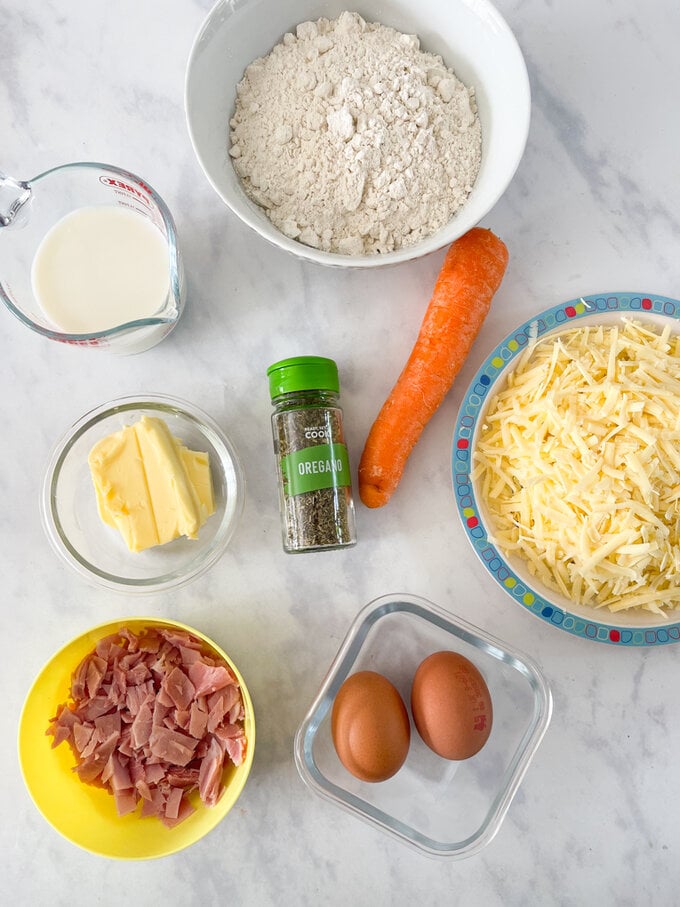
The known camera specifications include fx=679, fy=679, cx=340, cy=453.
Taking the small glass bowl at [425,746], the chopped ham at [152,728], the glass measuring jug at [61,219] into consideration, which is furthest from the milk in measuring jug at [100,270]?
the small glass bowl at [425,746]

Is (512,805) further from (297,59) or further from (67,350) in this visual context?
(297,59)

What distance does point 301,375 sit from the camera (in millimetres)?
1103

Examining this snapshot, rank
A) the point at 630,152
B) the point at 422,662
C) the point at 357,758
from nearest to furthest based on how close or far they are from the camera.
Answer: the point at 357,758
the point at 422,662
the point at 630,152

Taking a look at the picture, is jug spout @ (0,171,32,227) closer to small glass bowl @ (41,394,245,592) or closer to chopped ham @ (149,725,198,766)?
small glass bowl @ (41,394,245,592)

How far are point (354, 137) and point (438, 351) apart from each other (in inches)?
14.7

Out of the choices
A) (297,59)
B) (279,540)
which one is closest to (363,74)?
(297,59)

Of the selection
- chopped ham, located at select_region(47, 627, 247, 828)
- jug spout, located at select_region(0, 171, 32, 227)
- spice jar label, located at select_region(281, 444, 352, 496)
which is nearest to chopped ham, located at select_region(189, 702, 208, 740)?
chopped ham, located at select_region(47, 627, 247, 828)

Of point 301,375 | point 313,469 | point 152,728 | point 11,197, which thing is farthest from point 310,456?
point 11,197

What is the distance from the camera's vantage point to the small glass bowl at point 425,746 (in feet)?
3.78

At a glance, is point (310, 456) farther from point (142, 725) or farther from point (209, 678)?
point (142, 725)

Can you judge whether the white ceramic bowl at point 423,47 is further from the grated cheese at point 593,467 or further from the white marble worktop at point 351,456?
the grated cheese at point 593,467

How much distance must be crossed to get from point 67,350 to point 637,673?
1201mm

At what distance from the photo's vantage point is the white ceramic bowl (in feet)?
3.51

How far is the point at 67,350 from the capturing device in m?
1.25
